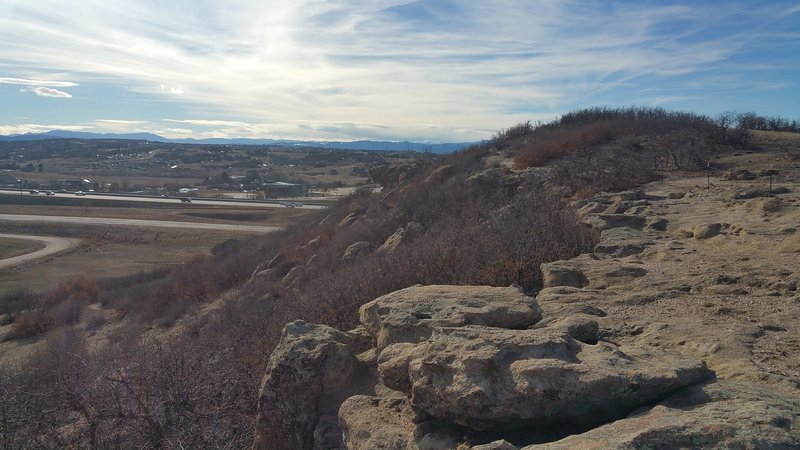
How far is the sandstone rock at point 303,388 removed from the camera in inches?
185

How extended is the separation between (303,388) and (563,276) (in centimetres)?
318

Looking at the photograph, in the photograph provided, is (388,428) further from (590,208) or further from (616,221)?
(590,208)

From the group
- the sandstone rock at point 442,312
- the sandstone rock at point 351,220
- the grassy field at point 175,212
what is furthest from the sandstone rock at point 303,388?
the grassy field at point 175,212

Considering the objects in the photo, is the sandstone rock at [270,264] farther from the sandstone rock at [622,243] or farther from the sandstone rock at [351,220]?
the sandstone rock at [622,243]

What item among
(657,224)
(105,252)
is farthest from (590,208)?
(105,252)

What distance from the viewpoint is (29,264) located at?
33.8 meters

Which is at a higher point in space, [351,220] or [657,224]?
[657,224]

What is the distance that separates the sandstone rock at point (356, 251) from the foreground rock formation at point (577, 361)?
6.83 meters

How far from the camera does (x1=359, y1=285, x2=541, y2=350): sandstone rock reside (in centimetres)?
488

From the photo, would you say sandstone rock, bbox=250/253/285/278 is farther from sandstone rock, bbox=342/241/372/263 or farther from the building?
the building

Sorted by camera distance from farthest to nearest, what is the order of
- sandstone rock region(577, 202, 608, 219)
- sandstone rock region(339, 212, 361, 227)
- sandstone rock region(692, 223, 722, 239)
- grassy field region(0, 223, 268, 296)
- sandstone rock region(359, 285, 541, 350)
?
1. grassy field region(0, 223, 268, 296)
2. sandstone rock region(339, 212, 361, 227)
3. sandstone rock region(577, 202, 608, 219)
4. sandstone rock region(692, 223, 722, 239)
5. sandstone rock region(359, 285, 541, 350)

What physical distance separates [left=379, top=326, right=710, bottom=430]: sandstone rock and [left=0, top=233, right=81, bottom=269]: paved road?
118ft

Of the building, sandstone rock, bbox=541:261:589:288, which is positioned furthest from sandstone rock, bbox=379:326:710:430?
the building

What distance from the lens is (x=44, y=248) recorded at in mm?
39781
